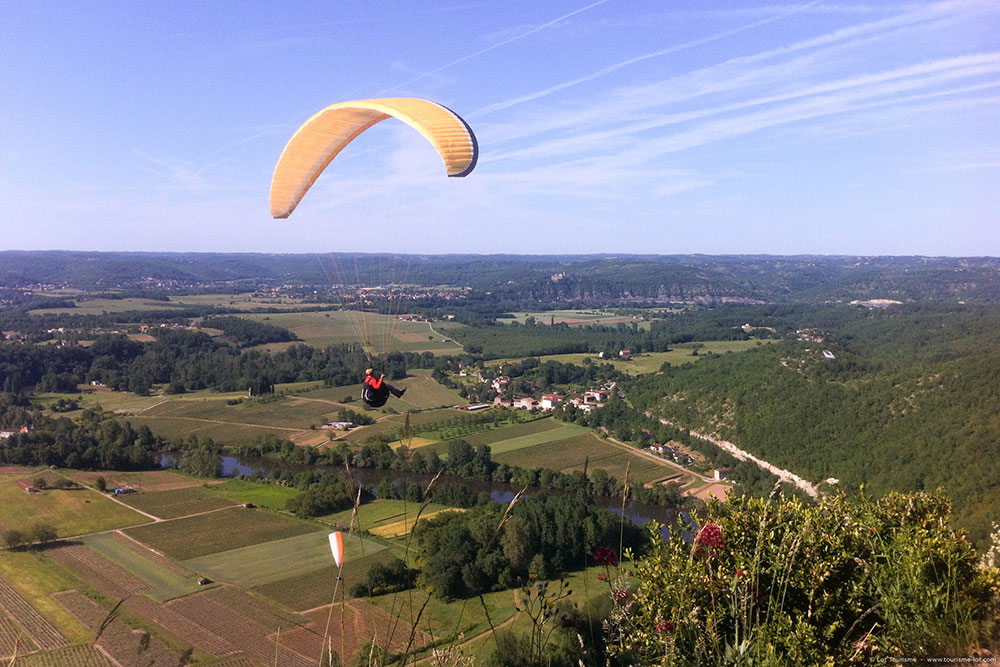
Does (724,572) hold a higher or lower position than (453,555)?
higher

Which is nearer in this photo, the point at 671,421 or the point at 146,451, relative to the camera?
the point at 146,451

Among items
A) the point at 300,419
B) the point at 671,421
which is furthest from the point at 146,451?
the point at 671,421

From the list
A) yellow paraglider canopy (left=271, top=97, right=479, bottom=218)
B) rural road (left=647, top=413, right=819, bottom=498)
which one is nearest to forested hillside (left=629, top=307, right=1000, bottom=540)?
rural road (left=647, top=413, right=819, bottom=498)

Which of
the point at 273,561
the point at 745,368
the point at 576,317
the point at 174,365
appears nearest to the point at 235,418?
the point at 174,365

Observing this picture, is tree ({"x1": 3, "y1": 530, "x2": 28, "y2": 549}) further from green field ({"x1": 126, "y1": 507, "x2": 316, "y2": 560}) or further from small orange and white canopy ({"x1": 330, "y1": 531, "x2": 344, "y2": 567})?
small orange and white canopy ({"x1": 330, "y1": 531, "x2": 344, "y2": 567})

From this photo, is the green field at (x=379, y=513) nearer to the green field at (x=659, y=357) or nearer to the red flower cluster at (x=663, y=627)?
the red flower cluster at (x=663, y=627)

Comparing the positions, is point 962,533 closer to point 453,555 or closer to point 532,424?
point 453,555
